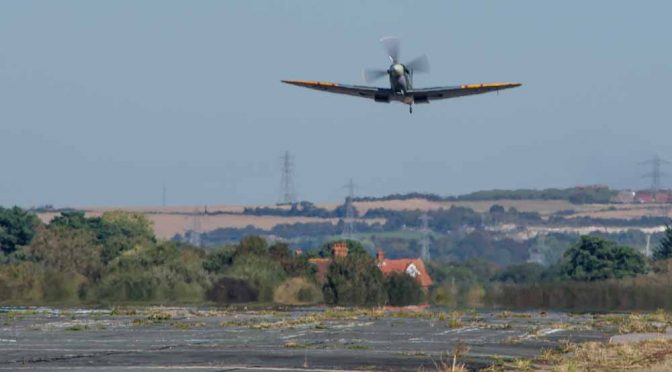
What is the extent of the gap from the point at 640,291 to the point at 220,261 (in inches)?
1094

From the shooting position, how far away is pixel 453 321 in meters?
50.6

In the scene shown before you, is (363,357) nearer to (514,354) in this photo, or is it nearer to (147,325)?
(514,354)

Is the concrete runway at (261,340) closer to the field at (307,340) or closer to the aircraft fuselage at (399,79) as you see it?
the field at (307,340)

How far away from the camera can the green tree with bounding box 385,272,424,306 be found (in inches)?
3233

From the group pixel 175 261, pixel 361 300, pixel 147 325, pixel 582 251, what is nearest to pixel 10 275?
pixel 175 261

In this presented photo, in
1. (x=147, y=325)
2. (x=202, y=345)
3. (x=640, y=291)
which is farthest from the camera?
(x=640, y=291)

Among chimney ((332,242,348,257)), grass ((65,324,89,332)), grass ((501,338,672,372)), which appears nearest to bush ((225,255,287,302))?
chimney ((332,242,348,257))

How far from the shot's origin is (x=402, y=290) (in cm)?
8288

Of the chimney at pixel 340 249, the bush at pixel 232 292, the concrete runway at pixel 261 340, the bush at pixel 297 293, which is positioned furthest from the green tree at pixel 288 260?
the concrete runway at pixel 261 340

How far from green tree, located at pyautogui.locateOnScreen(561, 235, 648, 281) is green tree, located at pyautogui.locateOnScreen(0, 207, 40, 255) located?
3831 cm

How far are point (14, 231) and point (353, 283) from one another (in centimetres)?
3683

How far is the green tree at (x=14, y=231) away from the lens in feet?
356

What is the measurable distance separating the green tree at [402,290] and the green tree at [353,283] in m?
0.49

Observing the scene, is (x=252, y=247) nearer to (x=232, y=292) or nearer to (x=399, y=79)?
(x=232, y=292)
